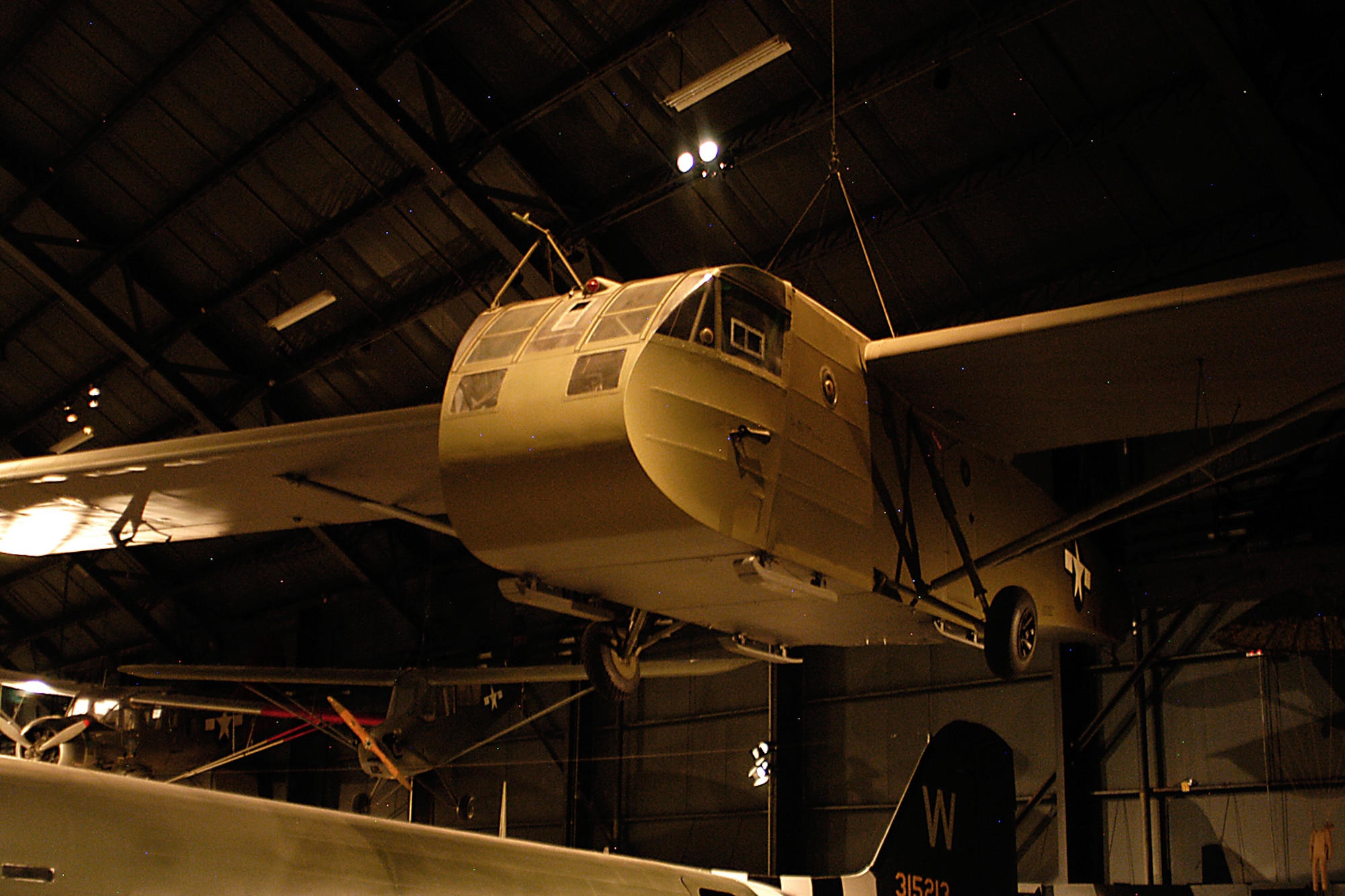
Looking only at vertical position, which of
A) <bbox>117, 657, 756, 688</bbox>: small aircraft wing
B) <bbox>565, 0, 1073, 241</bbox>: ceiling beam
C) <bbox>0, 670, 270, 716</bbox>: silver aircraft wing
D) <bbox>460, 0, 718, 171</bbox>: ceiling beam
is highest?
<bbox>460, 0, 718, 171</bbox>: ceiling beam

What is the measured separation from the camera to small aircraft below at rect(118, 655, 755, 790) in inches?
705

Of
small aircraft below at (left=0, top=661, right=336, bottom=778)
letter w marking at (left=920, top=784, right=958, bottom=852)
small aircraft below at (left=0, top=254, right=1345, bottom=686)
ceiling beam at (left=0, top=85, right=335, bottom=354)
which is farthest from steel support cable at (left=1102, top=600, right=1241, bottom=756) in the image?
ceiling beam at (left=0, top=85, right=335, bottom=354)

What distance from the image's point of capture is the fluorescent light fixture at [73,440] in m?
25.5

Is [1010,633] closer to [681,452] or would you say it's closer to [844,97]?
[681,452]

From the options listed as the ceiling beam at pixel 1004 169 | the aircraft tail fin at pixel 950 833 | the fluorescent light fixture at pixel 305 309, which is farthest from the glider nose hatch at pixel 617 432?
the fluorescent light fixture at pixel 305 309

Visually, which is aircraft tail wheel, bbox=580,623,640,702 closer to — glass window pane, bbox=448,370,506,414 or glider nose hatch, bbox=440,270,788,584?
glider nose hatch, bbox=440,270,788,584

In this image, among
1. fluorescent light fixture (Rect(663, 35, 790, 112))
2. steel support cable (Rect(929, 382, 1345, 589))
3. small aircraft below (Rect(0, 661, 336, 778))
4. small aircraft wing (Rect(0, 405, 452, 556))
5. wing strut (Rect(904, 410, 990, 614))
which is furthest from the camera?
small aircraft below (Rect(0, 661, 336, 778))

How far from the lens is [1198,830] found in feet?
56.0

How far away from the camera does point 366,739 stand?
812 inches

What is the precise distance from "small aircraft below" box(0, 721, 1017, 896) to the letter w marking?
0.5 inches

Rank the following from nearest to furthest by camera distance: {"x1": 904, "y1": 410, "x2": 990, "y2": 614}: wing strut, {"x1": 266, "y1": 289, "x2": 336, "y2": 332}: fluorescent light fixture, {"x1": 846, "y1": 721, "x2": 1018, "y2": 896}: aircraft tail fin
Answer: {"x1": 904, "y1": 410, "x2": 990, "y2": 614}: wing strut
{"x1": 846, "y1": 721, "x2": 1018, "y2": 896}: aircraft tail fin
{"x1": 266, "y1": 289, "x2": 336, "y2": 332}: fluorescent light fixture

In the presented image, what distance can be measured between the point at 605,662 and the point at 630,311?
8.86ft

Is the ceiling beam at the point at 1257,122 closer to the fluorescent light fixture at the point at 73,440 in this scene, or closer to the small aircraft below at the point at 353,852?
the small aircraft below at the point at 353,852

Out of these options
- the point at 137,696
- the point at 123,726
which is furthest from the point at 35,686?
the point at 123,726
